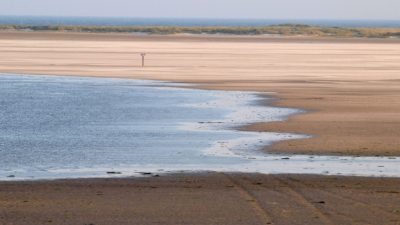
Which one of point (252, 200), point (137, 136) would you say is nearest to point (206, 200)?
point (252, 200)

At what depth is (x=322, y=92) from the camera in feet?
108

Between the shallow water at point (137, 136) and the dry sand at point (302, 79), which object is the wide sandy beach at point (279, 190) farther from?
the shallow water at point (137, 136)

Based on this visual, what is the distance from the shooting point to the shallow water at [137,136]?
52.1 ft

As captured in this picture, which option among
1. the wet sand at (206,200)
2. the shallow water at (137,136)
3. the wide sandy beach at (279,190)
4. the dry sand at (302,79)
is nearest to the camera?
the wet sand at (206,200)

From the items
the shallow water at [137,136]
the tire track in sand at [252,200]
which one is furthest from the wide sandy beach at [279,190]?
the shallow water at [137,136]

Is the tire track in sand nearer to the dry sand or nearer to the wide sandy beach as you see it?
the wide sandy beach

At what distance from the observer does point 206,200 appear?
1280 cm

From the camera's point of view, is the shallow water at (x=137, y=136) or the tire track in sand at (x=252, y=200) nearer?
the tire track in sand at (x=252, y=200)

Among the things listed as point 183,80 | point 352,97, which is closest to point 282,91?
point 352,97

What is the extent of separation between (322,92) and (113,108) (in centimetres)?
888

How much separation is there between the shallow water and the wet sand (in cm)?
97

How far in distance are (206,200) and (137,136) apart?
24.8 ft

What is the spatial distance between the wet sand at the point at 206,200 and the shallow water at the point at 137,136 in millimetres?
965

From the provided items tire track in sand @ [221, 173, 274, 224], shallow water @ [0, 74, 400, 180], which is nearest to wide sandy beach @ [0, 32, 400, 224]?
tire track in sand @ [221, 173, 274, 224]
